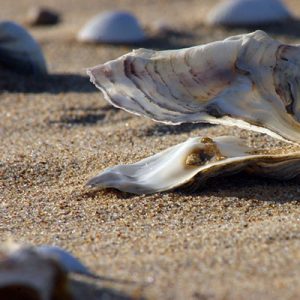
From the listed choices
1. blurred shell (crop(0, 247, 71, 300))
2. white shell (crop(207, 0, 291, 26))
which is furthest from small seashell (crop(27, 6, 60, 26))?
blurred shell (crop(0, 247, 71, 300))

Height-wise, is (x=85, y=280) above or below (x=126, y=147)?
above

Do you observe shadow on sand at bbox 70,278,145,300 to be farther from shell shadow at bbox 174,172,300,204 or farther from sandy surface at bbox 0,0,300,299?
shell shadow at bbox 174,172,300,204

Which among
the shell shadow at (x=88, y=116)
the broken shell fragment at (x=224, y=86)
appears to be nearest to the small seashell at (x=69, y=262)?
the broken shell fragment at (x=224, y=86)

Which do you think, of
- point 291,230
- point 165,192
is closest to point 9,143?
point 165,192

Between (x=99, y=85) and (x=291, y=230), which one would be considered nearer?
(x=291, y=230)

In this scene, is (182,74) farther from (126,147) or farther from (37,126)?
(37,126)

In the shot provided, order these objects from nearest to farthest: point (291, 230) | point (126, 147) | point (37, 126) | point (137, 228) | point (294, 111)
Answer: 1. point (291, 230)
2. point (137, 228)
3. point (294, 111)
4. point (126, 147)
5. point (37, 126)

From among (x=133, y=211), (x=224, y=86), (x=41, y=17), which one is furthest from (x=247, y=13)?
(x=133, y=211)

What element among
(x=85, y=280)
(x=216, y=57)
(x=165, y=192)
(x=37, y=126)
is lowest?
(x=37, y=126)
